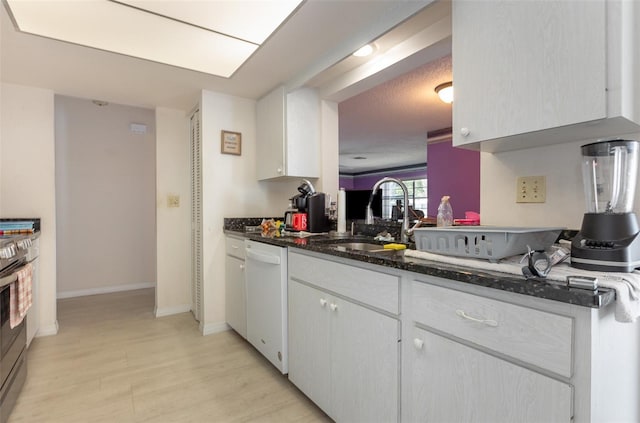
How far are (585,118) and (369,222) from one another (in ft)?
4.57

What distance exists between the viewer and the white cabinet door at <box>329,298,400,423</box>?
1.19 m

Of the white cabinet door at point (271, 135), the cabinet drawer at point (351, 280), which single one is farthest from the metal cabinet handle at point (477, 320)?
the white cabinet door at point (271, 135)

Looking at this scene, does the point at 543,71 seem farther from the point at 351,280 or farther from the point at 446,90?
the point at 446,90

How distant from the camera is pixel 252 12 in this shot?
1716 mm

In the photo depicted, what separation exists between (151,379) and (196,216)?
144 cm

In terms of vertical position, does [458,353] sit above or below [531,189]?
below

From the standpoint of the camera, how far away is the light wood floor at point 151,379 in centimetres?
165

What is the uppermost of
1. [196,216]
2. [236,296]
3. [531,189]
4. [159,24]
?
[159,24]

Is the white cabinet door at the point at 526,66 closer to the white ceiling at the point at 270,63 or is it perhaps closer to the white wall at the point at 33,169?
the white ceiling at the point at 270,63

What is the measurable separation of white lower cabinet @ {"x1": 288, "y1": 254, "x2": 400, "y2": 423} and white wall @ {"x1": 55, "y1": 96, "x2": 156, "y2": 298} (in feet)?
10.7

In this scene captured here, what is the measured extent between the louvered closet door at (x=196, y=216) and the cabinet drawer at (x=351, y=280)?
1507 mm

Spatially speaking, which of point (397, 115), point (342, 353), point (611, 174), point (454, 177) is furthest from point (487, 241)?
point (454, 177)

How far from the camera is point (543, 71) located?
1.00 metres

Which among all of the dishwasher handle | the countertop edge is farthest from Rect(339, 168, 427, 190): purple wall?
the countertop edge
